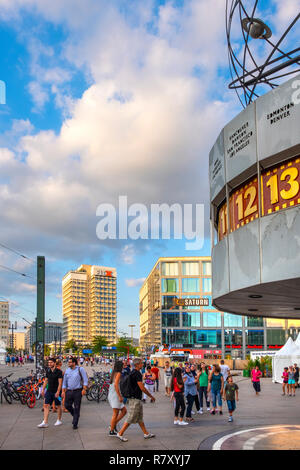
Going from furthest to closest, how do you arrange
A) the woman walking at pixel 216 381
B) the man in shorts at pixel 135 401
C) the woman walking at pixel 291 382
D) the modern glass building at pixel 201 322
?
the modern glass building at pixel 201 322 < the woman walking at pixel 291 382 < the woman walking at pixel 216 381 < the man in shorts at pixel 135 401

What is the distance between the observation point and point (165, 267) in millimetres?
107688

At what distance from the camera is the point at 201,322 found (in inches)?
4092

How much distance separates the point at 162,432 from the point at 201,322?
9305 centimetres

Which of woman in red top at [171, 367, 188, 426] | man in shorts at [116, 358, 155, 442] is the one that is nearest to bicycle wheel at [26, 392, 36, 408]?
woman in red top at [171, 367, 188, 426]

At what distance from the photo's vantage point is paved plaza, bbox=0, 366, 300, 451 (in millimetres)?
10742

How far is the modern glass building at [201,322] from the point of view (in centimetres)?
10194

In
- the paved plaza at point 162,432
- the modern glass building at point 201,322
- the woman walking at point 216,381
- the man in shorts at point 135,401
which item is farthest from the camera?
the modern glass building at point 201,322

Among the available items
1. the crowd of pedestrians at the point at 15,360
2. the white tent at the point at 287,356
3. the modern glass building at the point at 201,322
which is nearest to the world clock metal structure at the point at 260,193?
the white tent at the point at 287,356

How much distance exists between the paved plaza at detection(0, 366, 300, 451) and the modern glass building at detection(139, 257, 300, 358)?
8389cm

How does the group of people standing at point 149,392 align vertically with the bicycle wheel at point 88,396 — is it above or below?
above

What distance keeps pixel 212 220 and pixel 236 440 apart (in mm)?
8462

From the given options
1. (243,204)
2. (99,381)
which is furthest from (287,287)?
(99,381)

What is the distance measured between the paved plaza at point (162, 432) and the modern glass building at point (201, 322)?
83889mm

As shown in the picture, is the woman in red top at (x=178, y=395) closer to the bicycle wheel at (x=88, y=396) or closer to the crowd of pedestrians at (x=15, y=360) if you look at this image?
the bicycle wheel at (x=88, y=396)
